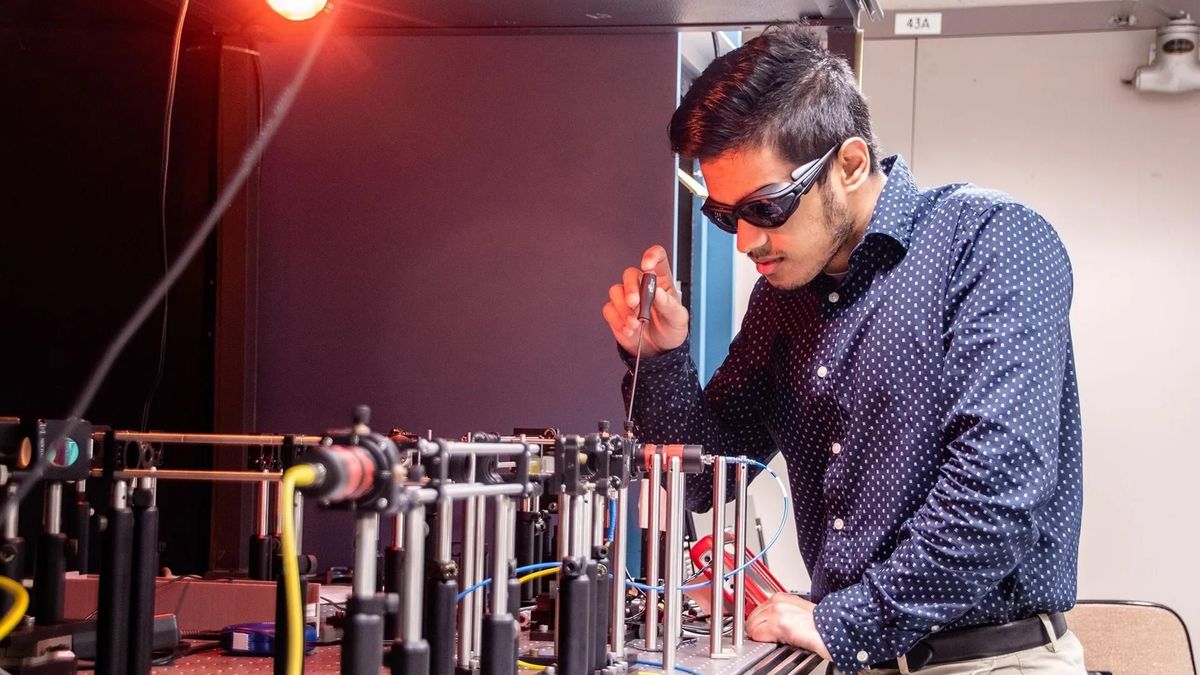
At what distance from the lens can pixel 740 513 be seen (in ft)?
6.40

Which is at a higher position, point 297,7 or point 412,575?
point 297,7

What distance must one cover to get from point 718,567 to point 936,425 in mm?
384

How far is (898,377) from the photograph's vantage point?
1.73 meters

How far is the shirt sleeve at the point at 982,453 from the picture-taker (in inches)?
61.6

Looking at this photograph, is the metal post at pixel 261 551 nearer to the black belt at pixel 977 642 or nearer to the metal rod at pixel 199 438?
the metal rod at pixel 199 438

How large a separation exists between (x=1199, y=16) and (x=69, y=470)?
4.26 metres

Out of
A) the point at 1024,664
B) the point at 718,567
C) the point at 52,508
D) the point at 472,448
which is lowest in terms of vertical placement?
the point at 1024,664

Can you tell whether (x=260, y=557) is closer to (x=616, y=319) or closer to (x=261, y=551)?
(x=261, y=551)

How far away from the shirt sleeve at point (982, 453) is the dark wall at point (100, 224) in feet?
5.23

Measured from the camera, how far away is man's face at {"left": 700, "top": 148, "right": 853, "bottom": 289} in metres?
1.75

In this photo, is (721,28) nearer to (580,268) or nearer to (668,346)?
(580,268)

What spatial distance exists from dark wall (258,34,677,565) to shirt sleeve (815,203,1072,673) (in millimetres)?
986

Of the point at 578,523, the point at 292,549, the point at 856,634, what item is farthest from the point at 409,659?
the point at 856,634

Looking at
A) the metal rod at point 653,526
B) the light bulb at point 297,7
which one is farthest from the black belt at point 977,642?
the light bulb at point 297,7
